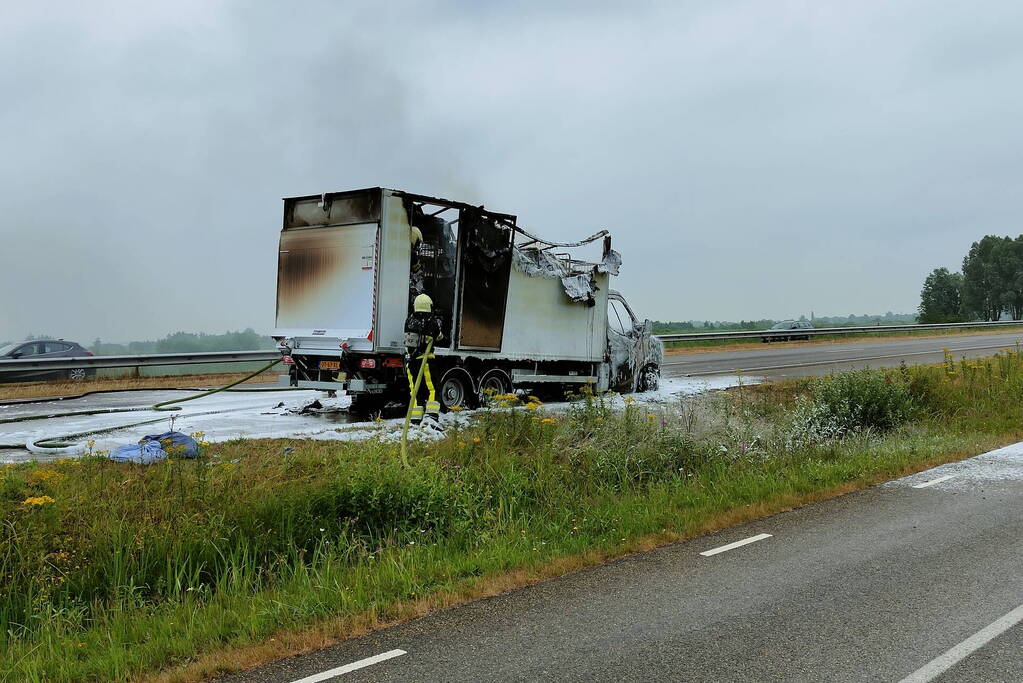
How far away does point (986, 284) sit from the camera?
3497 inches

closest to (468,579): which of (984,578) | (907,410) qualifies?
(984,578)

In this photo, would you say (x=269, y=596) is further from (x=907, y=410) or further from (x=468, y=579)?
(x=907, y=410)

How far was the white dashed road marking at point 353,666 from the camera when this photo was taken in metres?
3.94

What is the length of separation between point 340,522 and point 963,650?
15.1 ft

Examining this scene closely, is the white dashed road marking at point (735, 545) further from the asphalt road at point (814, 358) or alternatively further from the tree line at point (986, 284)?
the tree line at point (986, 284)

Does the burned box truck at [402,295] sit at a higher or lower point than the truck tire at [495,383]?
higher

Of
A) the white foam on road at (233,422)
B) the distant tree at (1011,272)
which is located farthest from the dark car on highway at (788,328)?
the distant tree at (1011,272)

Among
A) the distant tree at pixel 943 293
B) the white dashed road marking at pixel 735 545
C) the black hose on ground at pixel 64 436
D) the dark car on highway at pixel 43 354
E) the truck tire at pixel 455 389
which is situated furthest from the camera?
the distant tree at pixel 943 293

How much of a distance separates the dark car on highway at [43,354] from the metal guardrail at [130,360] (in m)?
0.47

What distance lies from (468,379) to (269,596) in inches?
307

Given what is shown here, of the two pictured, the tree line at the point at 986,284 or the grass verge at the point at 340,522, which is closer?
the grass verge at the point at 340,522

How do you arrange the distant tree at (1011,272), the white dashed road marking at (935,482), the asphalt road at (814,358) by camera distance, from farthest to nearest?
the distant tree at (1011,272) < the asphalt road at (814,358) < the white dashed road marking at (935,482)

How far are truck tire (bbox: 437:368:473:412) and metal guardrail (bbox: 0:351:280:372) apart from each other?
8.84 metres

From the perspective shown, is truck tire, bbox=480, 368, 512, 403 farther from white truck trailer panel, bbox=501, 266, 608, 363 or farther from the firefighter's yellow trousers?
the firefighter's yellow trousers
